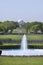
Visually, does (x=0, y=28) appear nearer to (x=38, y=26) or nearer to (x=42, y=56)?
(x=38, y=26)

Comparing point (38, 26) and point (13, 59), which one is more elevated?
point (38, 26)

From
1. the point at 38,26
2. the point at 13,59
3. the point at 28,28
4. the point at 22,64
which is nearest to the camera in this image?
the point at 22,64

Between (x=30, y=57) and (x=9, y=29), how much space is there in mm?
59094

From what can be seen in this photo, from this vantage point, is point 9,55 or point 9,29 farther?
point 9,29

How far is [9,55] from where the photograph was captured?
17.5 meters

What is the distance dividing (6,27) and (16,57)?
57.9 metres

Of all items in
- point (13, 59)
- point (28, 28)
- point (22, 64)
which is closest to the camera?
point (22, 64)

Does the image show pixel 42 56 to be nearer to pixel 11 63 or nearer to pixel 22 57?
pixel 22 57

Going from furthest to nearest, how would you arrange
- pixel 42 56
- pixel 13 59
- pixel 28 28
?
pixel 28 28, pixel 42 56, pixel 13 59

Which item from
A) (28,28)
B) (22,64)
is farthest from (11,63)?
(28,28)

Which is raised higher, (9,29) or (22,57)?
(9,29)

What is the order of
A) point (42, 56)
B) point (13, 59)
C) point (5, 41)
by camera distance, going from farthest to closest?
point (5, 41) < point (42, 56) < point (13, 59)

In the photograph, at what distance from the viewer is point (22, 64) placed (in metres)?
14.2

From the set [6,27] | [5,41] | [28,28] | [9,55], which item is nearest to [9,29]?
[6,27]
